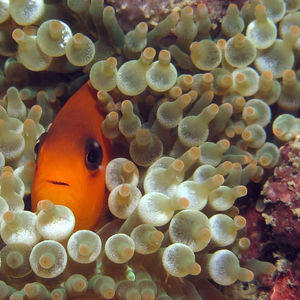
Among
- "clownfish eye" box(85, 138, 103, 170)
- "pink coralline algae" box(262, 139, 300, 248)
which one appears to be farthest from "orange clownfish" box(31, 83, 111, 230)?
"pink coralline algae" box(262, 139, 300, 248)

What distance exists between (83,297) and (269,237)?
88 centimetres

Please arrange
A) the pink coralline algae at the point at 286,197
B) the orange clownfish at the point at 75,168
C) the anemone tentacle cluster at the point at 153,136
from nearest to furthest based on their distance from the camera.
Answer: the anemone tentacle cluster at the point at 153,136
the orange clownfish at the point at 75,168
the pink coralline algae at the point at 286,197

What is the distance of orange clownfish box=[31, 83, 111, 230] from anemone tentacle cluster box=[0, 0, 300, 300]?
0.07 meters

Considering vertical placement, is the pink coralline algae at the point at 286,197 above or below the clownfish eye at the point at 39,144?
below

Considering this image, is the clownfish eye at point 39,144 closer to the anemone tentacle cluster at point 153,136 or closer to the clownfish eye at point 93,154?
the anemone tentacle cluster at point 153,136

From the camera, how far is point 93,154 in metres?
1.61

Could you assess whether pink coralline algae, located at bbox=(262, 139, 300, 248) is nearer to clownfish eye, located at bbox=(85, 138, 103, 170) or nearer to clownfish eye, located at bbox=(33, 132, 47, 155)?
clownfish eye, located at bbox=(85, 138, 103, 170)

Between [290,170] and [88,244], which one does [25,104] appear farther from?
[290,170]

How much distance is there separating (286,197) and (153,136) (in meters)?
0.61

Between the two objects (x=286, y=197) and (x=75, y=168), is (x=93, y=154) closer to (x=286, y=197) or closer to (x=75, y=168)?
(x=75, y=168)

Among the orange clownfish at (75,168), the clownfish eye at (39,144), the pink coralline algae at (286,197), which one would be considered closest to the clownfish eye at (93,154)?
the orange clownfish at (75,168)

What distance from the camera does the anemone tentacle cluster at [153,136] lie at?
53.5 inches

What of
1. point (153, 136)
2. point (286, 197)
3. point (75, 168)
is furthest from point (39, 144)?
point (286, 197)

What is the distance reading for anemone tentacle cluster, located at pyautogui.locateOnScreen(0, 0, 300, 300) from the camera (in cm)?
136
